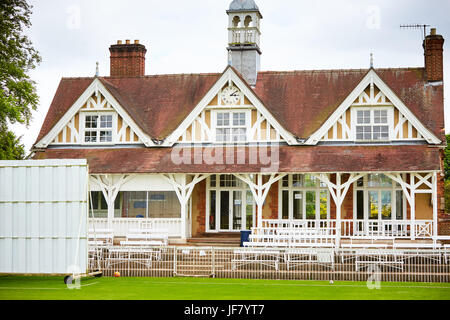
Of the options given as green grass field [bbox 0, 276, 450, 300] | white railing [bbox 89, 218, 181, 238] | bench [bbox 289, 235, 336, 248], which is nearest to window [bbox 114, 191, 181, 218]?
white railing [bbox 89, 218, 181, 238]

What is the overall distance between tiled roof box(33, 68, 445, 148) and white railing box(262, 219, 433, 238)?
330 centimetres

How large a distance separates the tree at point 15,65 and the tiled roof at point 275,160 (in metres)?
2.10

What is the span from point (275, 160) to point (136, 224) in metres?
5.34

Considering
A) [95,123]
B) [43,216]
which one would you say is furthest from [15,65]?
[43,216]

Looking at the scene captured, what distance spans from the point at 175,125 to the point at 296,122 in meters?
4.55

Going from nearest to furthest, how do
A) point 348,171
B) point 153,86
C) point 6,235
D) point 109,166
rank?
point 6,235
point 348,171
point 109,166
point 153,86

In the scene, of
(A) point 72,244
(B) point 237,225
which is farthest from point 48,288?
(B) point 237,225

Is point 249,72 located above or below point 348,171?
above

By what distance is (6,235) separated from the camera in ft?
58.0

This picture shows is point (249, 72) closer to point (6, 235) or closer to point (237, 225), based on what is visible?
point (237, 225)

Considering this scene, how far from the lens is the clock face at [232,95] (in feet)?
84.5

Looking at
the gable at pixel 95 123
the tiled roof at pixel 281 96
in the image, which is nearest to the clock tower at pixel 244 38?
the tiled roof at pixel 281 96

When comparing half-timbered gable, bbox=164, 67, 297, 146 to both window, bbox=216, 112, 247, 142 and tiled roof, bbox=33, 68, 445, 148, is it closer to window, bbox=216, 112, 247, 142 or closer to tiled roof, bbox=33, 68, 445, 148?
window, bbox=216, 112, 247, 142
